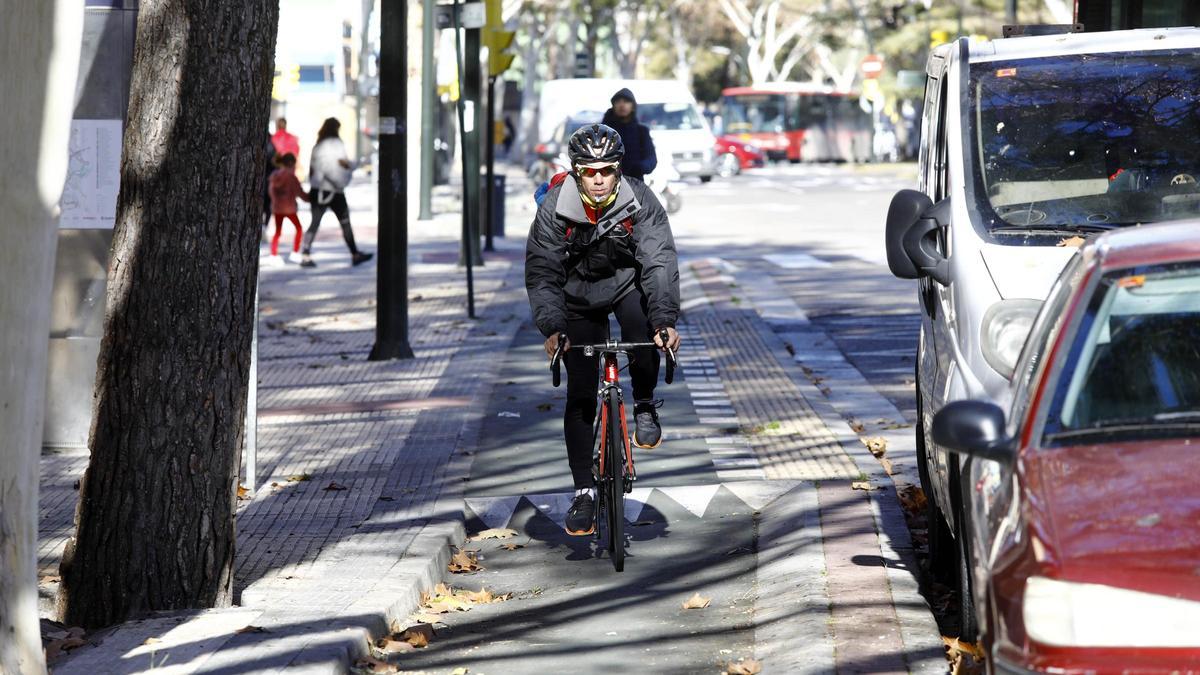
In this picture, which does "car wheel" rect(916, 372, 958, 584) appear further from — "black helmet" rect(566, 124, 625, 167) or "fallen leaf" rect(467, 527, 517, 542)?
"fallen leaf" rect(467, 527, 517, 542)

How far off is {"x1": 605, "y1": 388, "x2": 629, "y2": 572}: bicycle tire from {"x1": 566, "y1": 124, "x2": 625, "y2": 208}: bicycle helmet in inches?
32.7

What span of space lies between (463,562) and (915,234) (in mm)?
2482

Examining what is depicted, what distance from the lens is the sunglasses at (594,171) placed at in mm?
7586

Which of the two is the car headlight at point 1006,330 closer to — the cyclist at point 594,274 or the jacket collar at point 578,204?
the cyclist at point 594,274

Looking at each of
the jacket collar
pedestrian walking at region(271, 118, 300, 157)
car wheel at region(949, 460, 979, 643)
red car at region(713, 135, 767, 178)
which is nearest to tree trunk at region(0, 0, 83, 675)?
car wheel at region(949, 460, 979, 643)

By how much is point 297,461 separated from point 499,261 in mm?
14738

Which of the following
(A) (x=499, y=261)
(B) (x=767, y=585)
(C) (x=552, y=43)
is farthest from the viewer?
(C) (x=552, y=43)

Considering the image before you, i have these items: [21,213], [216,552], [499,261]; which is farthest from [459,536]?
[499,261]

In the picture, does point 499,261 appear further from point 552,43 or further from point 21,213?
point 552,43

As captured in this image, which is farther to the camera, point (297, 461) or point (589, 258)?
point (297, 461)

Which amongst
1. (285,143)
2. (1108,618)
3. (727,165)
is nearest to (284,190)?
(285,143)

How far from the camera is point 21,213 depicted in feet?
16.7

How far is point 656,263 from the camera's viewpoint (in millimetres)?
7738

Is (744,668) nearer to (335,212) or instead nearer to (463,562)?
(463,562)
